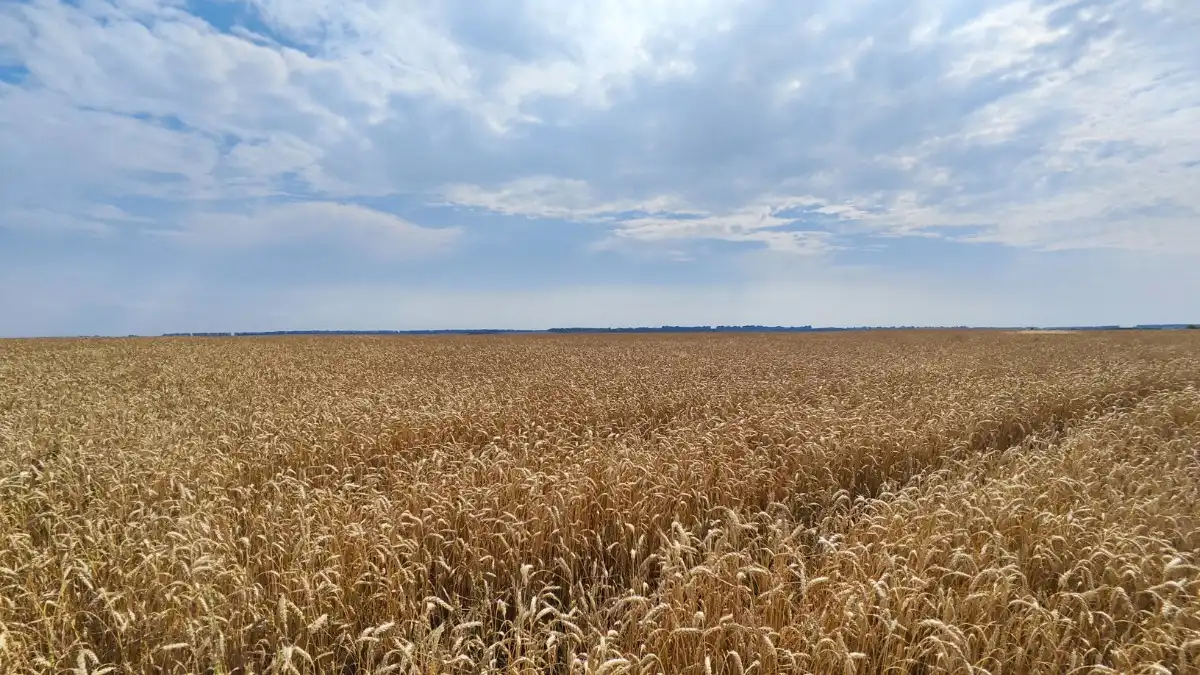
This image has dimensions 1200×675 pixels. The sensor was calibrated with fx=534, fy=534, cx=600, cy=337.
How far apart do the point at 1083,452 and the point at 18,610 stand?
434 inches

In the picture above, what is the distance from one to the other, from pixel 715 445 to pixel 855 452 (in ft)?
6.57

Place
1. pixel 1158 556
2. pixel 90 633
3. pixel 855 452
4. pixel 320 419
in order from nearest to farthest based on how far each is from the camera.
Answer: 1. pixel 90 633
2. pixel 1158 556
3. pixel 855 452
4. pixel 320 419

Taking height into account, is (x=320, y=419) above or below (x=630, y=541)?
above

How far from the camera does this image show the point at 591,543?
5.30 m

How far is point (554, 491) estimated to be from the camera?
216 inches

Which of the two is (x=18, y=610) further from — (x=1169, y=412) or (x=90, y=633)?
(x=1169, y=412)

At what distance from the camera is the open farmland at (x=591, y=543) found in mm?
3264

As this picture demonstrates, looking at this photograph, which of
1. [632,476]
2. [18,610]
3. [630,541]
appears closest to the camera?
[18,610]

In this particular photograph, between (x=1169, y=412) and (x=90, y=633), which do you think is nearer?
(x=90, y=633)

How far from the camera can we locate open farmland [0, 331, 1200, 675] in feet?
10.7

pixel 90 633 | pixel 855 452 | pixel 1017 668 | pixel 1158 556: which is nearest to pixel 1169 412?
pixel 855 452

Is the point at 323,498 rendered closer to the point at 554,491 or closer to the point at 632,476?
the point at 554,491

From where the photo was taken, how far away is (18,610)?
3779 millimetres

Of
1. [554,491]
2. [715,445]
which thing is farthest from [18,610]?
[715,445]
